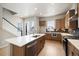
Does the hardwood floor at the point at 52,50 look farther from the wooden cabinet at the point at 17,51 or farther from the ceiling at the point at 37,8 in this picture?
the ceiling at the point at 37,8

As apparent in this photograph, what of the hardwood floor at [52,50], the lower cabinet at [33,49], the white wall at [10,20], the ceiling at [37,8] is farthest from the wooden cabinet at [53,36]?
the white wall at [10,20]

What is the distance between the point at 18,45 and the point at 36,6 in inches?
34.1

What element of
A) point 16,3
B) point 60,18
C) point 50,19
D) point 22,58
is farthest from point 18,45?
point 60,18

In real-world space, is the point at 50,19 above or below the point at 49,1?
below

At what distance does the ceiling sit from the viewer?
2090mm

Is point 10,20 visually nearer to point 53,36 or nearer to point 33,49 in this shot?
point 33,49

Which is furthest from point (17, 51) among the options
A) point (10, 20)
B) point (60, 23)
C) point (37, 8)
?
point (60, 23)

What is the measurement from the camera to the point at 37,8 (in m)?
2.22

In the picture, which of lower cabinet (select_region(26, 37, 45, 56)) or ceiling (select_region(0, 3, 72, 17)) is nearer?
ceiling (select_region(0, 3, 72, 17))

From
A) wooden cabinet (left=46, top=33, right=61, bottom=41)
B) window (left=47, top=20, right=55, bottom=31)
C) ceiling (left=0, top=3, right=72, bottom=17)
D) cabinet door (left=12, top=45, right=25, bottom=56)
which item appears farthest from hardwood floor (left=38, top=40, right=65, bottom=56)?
ceiling (left=0, top=3, right=72, bottom=17)

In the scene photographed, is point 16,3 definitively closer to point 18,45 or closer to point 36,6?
point 36,6

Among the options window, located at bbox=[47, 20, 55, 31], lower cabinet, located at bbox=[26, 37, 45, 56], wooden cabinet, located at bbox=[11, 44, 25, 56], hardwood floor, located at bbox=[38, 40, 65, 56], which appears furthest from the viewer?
window, located at bbox=[47, 20, 55, 31]

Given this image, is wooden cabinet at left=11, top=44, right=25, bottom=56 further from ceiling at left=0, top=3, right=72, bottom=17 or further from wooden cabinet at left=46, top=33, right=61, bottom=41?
wooden cabinet at left=46, top=33, right=61, bottom=41

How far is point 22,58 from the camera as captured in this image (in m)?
1.96
